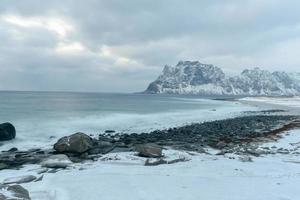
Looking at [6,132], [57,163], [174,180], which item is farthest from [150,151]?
[6,132]

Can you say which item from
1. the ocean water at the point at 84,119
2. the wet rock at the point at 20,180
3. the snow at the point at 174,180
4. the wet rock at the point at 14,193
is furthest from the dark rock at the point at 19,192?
the ocean water at the point at 84,119

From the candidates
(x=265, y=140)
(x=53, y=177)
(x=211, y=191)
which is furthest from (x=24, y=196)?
(x=265, y=140)

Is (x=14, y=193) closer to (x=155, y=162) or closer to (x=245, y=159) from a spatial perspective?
(x=155, y=162)

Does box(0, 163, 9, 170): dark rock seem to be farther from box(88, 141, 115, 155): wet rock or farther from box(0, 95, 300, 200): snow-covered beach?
box(88, 141, 115, 155): wet rock

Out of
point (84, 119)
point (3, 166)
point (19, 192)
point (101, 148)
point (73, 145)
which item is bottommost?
point (84, 119)

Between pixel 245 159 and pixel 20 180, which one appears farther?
pixel 245 159

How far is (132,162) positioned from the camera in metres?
16.1

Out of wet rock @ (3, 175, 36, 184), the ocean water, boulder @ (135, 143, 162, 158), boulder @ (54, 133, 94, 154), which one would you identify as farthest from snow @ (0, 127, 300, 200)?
the ocean water

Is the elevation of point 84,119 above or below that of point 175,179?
below

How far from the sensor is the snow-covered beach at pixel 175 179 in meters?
10.7

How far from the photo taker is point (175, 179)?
1266 cm

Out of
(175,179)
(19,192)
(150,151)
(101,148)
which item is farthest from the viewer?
(101,148)

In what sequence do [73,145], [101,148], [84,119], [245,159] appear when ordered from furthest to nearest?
[84,119] < [101,148] < [73,145] < [245,159]

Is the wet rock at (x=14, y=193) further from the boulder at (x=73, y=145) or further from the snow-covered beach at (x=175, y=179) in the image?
the boulder at (x=73, y=145)
